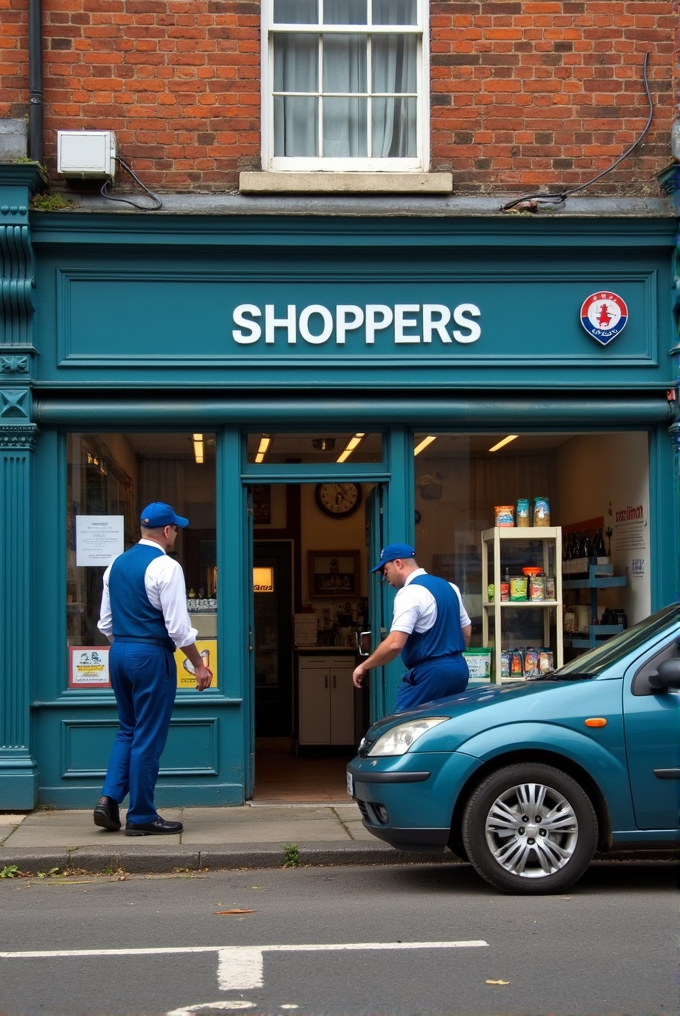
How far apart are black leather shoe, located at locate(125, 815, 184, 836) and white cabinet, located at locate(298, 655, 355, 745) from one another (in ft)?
17.2

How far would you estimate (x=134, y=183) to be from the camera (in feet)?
32.0

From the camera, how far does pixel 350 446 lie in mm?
9977

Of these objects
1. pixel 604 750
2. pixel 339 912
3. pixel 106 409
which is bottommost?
pixel 339 912

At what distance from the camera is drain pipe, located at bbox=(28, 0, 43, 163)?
31.4 feet

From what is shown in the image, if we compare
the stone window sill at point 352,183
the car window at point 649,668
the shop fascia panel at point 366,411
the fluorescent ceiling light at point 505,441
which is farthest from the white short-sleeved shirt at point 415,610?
the stone window sill at point 352,183

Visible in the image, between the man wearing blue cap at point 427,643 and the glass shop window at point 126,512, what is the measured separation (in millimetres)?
2305

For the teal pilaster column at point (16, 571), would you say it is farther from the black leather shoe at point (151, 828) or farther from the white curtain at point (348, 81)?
the white curtain at point (348, 81)

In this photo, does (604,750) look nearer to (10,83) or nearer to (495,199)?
(495,199)

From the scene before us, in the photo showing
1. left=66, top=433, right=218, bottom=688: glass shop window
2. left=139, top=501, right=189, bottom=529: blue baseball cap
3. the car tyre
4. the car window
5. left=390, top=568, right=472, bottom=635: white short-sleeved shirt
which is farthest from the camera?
left=66, top=433, right=218, bottom=688: glass shop window

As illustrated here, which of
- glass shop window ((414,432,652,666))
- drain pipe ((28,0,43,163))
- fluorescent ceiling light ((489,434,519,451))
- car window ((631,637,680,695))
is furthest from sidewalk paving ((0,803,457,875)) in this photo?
drain pipe ((28,0,43,163))

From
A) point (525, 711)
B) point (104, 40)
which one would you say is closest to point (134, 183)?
point (104, 40)

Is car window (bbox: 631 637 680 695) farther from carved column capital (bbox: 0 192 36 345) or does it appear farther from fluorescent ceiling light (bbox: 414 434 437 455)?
carved column capital (bbox: 0 192 36 345)

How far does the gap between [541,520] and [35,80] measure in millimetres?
5151

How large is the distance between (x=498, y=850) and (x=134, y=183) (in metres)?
5.80
